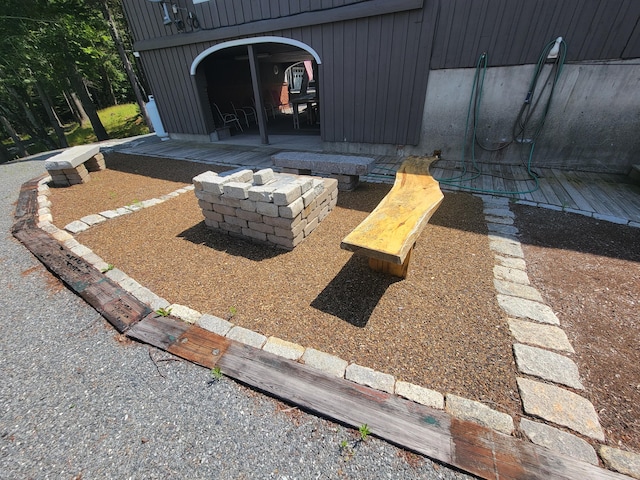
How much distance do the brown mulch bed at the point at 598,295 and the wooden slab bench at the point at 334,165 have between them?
2.43 m

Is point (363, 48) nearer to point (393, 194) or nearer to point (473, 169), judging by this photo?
point (473, 169)

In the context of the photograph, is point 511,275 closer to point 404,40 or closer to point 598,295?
point 598,295

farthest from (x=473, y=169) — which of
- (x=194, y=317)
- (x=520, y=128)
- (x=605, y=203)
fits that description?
(x=194, y=317)

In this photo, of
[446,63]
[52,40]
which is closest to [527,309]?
[446,63]

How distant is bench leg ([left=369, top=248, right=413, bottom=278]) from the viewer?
2.68 m

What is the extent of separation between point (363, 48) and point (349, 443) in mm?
6795

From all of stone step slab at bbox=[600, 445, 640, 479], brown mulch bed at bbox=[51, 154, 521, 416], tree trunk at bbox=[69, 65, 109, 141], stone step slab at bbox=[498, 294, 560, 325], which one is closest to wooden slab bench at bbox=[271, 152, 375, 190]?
brown mulch bed at bbox=[51, 154, 521, 416]

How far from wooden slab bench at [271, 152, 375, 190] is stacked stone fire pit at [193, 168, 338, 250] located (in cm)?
85

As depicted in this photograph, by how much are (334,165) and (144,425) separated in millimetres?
4053

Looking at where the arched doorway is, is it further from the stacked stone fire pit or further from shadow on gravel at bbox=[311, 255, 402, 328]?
shadow on gravel at bbox=[311, 255, 402, 328]

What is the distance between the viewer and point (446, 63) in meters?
5.30

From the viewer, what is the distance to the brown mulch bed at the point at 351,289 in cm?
197

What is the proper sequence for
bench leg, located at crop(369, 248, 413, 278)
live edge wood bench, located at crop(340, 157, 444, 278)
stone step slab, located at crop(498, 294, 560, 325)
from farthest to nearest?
bench leg, located at crop(369, 248, 413, 278) → stone step slab, located at crop(498, 294, 560, 325) → live edge wood bench, located at crop(340, 157, 444, 278)

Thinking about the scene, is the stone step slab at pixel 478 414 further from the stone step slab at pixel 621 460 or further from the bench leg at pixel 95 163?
the bench leg at pixel 95 163
